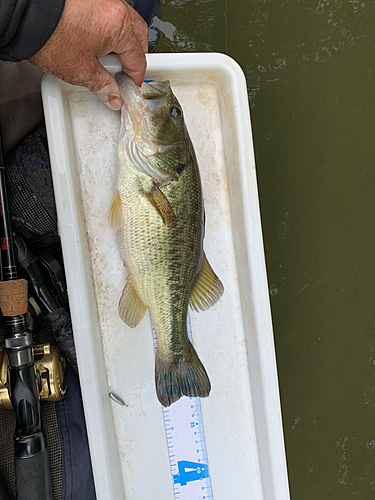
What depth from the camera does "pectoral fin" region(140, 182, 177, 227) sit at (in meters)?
1.07

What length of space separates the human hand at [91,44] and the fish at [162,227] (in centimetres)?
7

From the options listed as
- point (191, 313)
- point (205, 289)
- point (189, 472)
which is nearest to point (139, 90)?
point (205, 289)

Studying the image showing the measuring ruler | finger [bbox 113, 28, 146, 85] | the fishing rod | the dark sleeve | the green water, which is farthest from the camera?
the green water

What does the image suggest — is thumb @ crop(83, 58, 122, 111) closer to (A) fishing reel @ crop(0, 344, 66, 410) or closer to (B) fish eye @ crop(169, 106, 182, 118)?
A: (B) fish eye @ crop(169, 106, 182, 118)

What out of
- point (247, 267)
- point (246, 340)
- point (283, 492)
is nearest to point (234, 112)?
point (247, 267)

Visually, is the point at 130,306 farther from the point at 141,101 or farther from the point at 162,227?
the point at 141,101

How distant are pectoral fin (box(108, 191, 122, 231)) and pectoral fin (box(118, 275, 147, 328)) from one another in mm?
166

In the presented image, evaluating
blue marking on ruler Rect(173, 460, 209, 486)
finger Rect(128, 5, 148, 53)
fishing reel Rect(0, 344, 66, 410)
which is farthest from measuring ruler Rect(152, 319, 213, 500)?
finger Rect(128, 5, 148, 53)

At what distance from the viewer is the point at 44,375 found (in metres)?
1.23

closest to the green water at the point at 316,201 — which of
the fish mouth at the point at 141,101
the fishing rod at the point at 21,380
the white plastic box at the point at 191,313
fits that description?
the white plastic box at the point at 191,313

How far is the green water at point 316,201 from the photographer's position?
5.90ft

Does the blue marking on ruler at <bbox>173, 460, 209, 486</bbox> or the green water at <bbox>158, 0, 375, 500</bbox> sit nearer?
the blue marking on ruler at <bbox>173, 460, 209, 486</bbox>

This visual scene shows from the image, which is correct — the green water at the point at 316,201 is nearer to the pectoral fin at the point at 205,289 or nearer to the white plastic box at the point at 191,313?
the white plastic box at the point at 191,313

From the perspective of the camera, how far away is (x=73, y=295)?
1146mm
